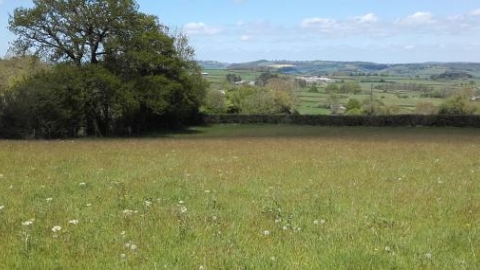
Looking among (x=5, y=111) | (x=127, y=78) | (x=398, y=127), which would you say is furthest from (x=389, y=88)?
(x=5, y=111)

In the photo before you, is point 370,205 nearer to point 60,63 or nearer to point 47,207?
point 47,207

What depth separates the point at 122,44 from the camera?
55.8 m

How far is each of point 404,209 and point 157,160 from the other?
39.5 feet

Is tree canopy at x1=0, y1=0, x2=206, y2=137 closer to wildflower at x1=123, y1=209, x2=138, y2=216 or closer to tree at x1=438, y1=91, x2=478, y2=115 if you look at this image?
wildflower at x1=123, y1=209, x2=138, y2=216

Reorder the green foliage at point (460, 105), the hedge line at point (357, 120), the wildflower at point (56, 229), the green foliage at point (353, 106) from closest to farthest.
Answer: the wildflower at point (56, 229) < the hedge line at point (357, 120) < the green foliage at point (460, 105) < the green foliage at point (353, 106)

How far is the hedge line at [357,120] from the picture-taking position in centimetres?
6938

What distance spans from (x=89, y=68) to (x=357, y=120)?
39667 millimetres

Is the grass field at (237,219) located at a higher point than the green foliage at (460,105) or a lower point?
higher

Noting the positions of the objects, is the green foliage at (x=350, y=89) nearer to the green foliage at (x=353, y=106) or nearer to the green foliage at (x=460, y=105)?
the green foliage at (x=353, y=106)

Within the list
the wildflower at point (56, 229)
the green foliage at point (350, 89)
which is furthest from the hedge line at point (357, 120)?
the green foliage at point (350, 89)

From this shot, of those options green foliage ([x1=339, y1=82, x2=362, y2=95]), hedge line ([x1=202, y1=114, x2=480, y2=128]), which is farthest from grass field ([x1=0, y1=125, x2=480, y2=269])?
green foliage ([x1=339, y1=82, x2=362, y2=95])

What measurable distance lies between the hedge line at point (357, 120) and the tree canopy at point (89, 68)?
75.2ft

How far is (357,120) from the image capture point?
2943 inches

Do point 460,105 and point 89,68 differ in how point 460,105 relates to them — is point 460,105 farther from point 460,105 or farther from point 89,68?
point 89,68
